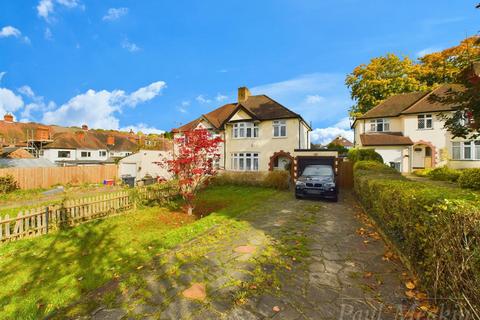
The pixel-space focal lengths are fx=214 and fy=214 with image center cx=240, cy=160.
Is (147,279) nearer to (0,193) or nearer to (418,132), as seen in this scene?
(0,193)

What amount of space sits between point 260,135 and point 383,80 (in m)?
23.6

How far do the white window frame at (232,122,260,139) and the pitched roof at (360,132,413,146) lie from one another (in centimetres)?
1210

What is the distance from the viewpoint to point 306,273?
4.05 metres

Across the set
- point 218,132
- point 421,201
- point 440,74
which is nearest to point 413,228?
point 421,201

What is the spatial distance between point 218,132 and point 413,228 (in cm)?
2080

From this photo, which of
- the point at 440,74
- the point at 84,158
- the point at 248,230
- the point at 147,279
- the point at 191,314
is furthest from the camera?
the point at 84,158

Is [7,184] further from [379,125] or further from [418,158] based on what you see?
[418,158]

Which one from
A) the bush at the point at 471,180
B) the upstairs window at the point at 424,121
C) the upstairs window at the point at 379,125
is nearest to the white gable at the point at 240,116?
the bush at the point at 471,180

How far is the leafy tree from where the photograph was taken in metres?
31.7

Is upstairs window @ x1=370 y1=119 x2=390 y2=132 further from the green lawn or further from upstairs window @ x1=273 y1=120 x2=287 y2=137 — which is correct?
the green lawn

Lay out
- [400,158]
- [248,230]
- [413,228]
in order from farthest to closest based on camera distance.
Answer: [400,158] < [248,230] < [413,228]

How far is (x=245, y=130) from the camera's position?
22.1 m

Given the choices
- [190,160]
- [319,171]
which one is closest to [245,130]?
[319,171]

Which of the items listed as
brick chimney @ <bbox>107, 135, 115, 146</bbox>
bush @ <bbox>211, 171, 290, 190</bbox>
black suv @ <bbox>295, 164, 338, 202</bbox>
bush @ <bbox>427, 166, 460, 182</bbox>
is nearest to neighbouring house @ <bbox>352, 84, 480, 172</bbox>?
bush @ <bbox>427, 166, 460, 182</bbox>
